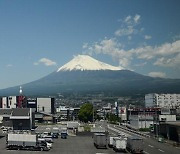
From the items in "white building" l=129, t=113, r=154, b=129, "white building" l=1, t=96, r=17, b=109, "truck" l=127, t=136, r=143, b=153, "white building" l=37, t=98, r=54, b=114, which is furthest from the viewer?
"white building" l=37, t=98, r=54, b=114

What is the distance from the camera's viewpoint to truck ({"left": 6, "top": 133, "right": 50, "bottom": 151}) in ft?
148

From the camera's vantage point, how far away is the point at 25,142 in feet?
148

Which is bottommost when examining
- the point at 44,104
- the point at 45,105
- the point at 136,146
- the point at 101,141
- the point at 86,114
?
the point at 136,146

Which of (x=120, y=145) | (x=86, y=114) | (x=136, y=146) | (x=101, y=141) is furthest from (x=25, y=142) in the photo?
(x=86, y=114)

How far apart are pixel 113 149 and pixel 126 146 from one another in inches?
72.0

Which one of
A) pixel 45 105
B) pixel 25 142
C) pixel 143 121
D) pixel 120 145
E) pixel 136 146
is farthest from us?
pixel 45 105

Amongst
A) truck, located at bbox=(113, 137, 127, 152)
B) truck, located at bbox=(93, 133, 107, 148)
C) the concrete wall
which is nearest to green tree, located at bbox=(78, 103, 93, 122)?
the concrete wall

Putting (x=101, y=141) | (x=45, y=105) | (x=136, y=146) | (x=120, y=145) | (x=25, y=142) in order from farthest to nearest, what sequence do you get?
(x=45, y=105)
(x=101, y=141)
(x=25, y=142)
(x=120, y=145)
(x=136, y=146)

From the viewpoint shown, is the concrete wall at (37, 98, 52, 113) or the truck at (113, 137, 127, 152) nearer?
the truck at (113, 137, 127, 152)

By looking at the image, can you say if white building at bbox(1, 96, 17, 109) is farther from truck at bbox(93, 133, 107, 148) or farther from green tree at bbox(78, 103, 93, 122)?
truck at bbox(93, 133, 107, 148)

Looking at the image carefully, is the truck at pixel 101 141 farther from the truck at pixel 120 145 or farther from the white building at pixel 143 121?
the white building at pixel 143 121

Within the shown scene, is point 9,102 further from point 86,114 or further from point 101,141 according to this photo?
point 101,141

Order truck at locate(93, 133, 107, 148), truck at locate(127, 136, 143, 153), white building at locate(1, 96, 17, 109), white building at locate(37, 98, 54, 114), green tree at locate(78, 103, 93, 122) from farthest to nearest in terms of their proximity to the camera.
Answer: white building at locate(37, 98, 54, 114)
white building at locate(1, 96, 17, 109)
green tree at locate(78, 103, 93, 122)
truck at locate(93, 133, 107, 148)
truck at locate(127, 136, 143, 153)

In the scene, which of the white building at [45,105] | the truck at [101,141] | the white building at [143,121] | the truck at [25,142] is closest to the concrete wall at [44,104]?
the white building at [45,105]
